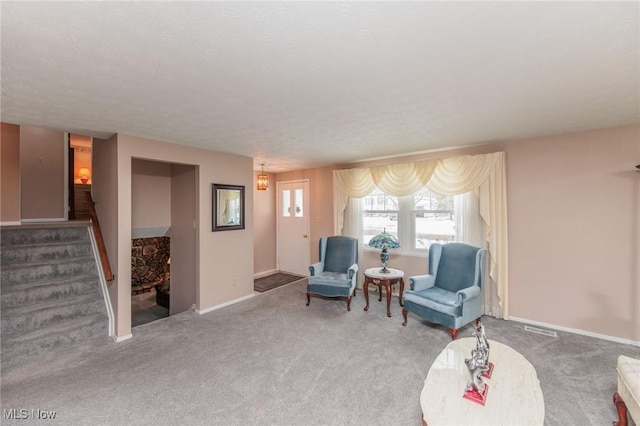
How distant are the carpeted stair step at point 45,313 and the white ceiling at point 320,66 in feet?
6.72

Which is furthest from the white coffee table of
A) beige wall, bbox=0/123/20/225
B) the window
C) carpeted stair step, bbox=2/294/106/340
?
beige wall, bbox=0/123/20/225

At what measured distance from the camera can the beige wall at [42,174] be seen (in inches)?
185

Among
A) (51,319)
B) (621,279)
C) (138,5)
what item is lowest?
(51,319)

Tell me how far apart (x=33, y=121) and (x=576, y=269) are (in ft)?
20.6

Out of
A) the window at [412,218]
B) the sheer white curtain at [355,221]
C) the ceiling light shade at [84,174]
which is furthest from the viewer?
the ceiling light shade at [84,174]

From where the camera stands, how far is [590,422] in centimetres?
180

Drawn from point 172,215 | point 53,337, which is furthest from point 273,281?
point 53,337

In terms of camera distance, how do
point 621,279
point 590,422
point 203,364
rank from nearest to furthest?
point 590,422 → point 203,364 → point 621,279

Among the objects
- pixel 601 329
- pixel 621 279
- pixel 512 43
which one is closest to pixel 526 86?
pixel 512 43

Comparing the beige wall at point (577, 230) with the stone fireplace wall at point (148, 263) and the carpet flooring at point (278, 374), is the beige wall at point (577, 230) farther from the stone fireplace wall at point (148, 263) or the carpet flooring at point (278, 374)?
the stone fireplace wall at point (148, 263)

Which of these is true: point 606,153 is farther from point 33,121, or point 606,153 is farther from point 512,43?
point 33,121

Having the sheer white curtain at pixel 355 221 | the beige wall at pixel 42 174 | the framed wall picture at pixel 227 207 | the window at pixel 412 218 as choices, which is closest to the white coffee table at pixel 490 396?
the window at pixel 412 218

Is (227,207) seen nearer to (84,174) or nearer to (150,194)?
(150,194)

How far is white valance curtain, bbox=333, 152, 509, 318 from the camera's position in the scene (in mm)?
3498
